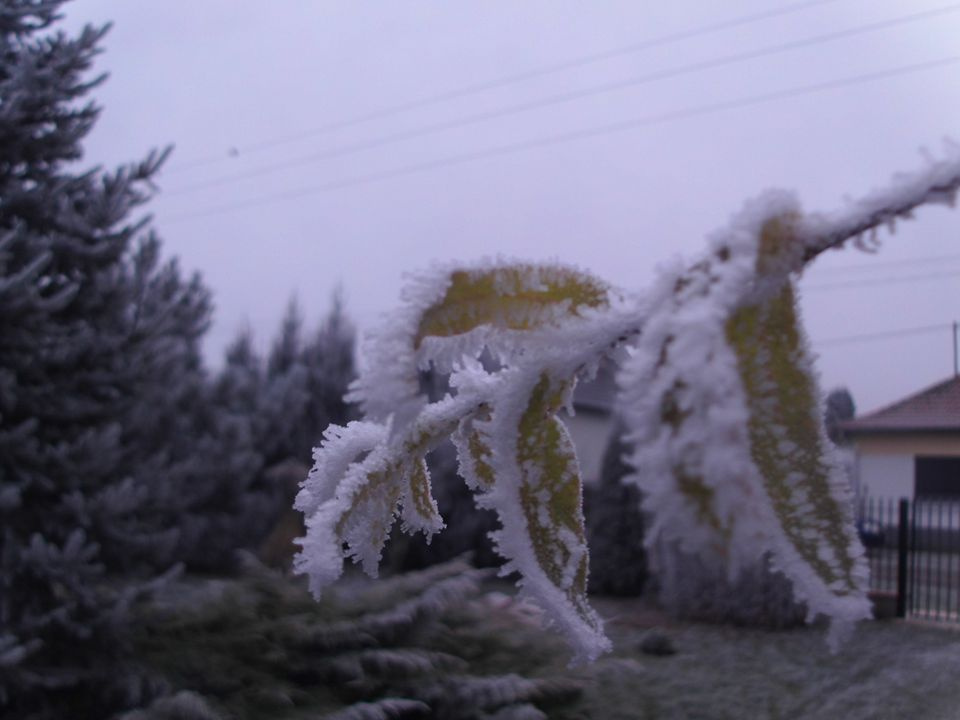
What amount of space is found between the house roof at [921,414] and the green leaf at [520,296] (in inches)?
91.4

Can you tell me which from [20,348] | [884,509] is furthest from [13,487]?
[884,509]

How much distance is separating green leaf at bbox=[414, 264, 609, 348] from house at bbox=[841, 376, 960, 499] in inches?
82.0

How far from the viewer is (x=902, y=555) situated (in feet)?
19.0

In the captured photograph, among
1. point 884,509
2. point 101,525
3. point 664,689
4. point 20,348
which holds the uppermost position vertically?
point 20,348

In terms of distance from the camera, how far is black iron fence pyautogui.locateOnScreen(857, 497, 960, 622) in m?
5.00

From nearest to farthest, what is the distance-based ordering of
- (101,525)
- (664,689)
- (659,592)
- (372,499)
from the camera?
(372,499), (664,689), (101,525), (659,592)

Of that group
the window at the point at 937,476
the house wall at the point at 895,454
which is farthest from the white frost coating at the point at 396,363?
the window at the point at 937,476

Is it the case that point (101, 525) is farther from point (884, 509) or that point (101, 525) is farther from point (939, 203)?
point (939, 203)

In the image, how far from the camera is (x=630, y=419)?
42 cm

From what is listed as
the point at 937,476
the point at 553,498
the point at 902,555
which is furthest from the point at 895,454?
the point at 553,498

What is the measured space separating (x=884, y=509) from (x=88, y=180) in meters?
4.84

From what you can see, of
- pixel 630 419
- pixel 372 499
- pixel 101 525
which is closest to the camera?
pixel 630 419

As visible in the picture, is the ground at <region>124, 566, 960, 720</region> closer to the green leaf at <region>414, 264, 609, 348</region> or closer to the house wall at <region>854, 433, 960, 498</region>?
the house wall at <region>854, 433, 960, 498</region>

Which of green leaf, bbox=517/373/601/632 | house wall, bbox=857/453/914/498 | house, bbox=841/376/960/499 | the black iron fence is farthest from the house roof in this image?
green leaf, bbox=517/373/601/632
